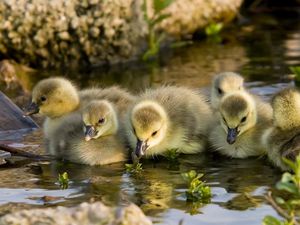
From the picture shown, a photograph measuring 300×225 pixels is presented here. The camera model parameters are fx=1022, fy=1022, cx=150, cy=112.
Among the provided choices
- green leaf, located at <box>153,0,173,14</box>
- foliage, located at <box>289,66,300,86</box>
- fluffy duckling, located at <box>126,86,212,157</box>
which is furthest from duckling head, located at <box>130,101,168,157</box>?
green leaf, located at <box>153,0,173,14</box>

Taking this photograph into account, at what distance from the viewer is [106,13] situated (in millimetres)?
9586

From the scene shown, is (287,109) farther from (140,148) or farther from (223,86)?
(223,86)

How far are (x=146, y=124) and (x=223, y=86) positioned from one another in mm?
1171

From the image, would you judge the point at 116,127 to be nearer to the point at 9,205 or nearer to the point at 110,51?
the point at 9,205

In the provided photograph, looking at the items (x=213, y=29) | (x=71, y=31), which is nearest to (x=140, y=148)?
(x=71, y=31)

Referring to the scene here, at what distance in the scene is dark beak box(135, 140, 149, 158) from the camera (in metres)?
6.29

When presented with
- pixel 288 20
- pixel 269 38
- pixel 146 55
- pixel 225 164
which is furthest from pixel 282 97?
pixel 288 20

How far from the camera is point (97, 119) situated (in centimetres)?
636

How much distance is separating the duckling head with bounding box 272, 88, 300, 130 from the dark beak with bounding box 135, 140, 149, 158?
2.71ft

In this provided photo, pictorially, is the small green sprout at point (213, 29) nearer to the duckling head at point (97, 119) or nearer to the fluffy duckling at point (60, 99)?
the fluffy duckling at point (60, 99)

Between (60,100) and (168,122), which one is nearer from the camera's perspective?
(168,122)

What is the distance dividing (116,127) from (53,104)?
62cm

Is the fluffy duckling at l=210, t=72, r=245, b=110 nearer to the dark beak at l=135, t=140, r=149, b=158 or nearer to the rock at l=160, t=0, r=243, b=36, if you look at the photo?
the dark beak at l=135, t=140, r=149, b=158

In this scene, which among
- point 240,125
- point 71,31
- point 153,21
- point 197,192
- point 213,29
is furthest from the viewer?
point 213,29
